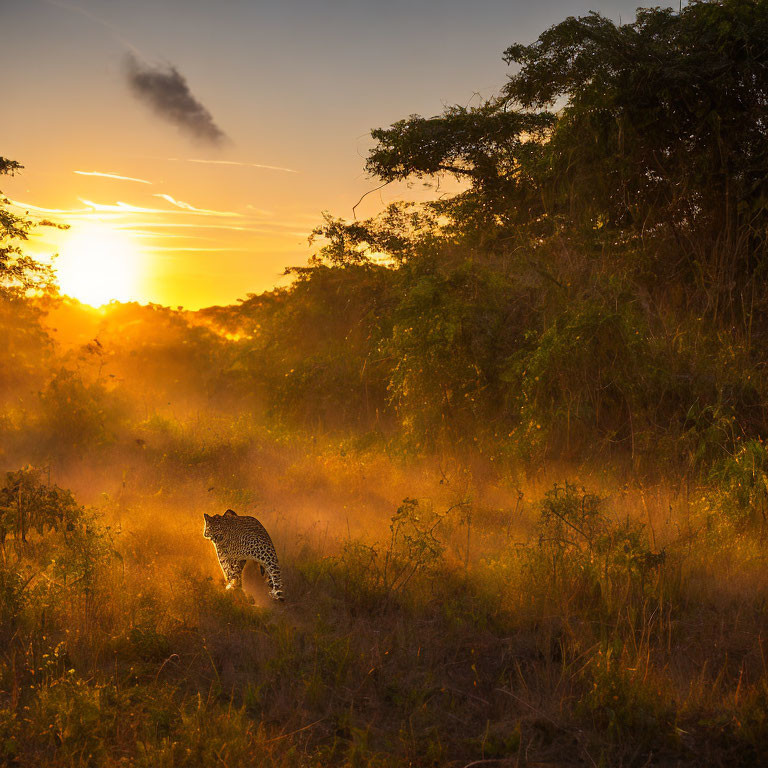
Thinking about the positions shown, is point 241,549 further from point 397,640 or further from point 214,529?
point 397,640

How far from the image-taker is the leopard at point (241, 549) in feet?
18.6

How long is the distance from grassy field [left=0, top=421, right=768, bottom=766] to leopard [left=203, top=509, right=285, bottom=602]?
8.6 inches

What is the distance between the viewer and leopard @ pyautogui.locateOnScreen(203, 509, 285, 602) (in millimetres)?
5680

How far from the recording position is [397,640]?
5.00 metres

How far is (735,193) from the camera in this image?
12.4 metres

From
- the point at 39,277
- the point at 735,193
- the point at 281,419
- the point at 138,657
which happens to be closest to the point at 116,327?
the point at 39,277

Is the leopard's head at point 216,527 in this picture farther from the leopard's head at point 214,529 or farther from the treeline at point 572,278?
the treeline at point 572,278

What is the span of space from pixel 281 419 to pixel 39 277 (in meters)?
7.78

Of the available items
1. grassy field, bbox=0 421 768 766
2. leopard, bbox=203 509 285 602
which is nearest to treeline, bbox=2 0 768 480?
grassy field, bbox=0 421 768 766

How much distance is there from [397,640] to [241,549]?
5.33 ft

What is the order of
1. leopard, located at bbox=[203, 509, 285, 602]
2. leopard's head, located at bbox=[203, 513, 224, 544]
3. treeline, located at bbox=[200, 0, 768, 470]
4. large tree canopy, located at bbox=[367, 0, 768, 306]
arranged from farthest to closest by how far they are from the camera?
large tree canopy, located at bbox=[367, 0, 768, 306] < treeline, located at bbox=[200, 0, 768, 470] < leopard's head, located at bbox=[203, 513, 224, 544] < leopard, located at bbox=[203, 509, 285, 602]

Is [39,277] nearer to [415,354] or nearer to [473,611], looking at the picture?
[415,354]

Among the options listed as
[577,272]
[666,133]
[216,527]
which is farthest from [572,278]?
[216,527]

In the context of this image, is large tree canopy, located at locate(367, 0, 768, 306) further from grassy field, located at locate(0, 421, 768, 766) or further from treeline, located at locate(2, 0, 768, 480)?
grassy field, located at locate(0, 421, 768, 766)
